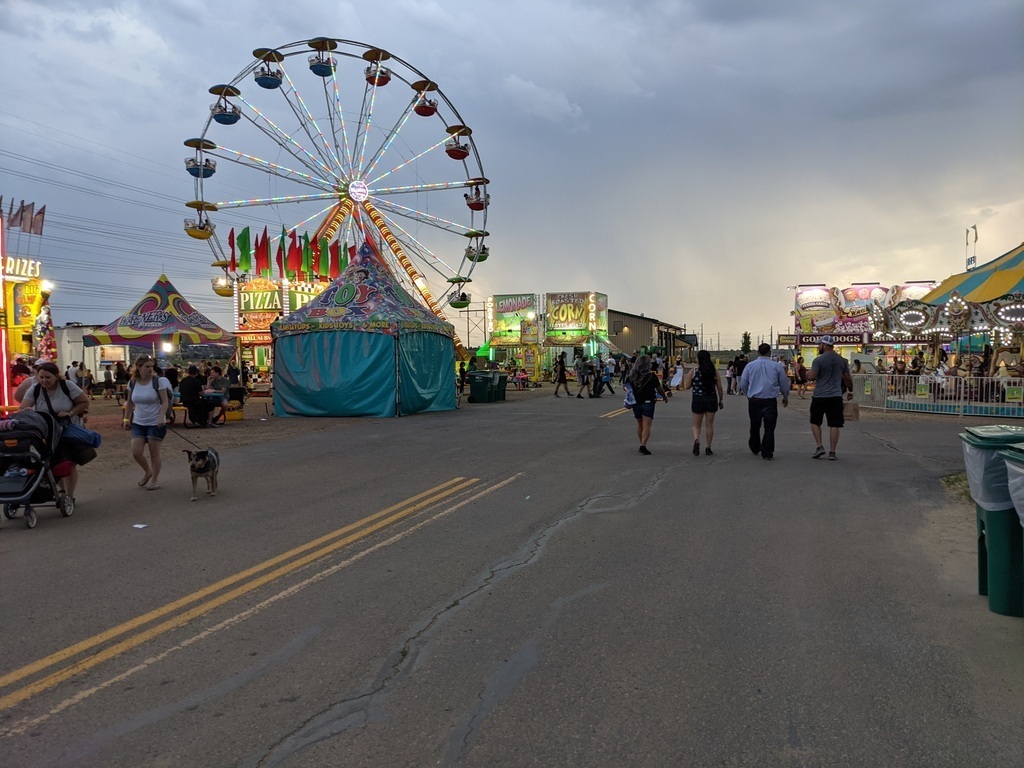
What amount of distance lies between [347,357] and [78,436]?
12.0 m

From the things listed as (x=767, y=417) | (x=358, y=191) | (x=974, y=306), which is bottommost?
(x=767, y=417)

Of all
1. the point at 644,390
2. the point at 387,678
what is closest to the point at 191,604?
the point at 387,678

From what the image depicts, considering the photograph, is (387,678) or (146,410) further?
(146,410)

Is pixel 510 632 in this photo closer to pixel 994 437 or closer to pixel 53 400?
pixel 994 437

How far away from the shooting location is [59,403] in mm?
7480

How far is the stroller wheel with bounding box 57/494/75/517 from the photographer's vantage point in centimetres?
727

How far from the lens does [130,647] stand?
3.92 m

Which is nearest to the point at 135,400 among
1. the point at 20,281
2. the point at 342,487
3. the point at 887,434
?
the point at 342,487

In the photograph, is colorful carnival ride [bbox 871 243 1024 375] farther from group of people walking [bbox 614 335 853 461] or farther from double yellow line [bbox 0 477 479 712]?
double yellow line [bbox 0 477 479 712]

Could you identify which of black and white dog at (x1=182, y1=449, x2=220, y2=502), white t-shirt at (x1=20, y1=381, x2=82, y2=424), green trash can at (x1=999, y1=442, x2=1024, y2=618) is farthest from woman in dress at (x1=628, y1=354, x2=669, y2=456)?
white t-shirt at (x1=20, y1=381, x2=82, y2=424)

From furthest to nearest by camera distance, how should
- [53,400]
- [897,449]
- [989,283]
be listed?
[989,283], [897,449], [53,400]

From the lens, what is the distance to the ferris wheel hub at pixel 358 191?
1355 inches

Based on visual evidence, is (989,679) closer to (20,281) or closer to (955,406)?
(955,406)

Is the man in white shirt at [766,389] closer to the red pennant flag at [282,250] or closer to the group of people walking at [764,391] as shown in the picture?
the group of people walking at [764,391]
